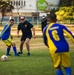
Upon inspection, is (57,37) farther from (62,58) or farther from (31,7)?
(31,7)

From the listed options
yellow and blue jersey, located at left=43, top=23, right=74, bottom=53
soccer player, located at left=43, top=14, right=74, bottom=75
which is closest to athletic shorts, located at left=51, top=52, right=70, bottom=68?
soccer player, located at left=43, top=14, right=74, bottom=75

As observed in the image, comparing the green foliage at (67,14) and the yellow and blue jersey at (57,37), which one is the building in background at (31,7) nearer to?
the green foliage at (67,14)

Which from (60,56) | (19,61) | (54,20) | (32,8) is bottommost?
(32,8)

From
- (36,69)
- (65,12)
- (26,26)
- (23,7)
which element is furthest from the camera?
(23,7)

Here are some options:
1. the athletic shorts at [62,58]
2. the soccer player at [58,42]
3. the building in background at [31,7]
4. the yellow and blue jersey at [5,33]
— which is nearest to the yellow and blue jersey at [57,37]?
the soccer player at [58,42]

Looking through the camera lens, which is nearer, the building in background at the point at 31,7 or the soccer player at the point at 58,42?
the soccer player at the point at 58,42

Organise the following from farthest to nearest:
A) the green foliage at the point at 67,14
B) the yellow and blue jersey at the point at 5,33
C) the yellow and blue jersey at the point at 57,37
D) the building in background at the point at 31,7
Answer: the building in background at the point at 31,7 → the green foliage at the point at 67,14 → the yellow and blue jersey at the point at 5,33 → the yellow and blue jersey at the point at 57,37

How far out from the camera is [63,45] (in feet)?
31.8

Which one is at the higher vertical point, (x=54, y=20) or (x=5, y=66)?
(x=54, y=20)

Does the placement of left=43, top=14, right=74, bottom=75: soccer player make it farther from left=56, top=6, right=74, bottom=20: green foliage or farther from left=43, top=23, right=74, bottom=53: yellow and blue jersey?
left=56, top=6, right=74, bottom=20: green foliage

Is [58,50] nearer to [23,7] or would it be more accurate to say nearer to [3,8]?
[3,8]

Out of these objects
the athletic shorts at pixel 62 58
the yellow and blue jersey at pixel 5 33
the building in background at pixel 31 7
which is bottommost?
the building in background at pixel 31 7

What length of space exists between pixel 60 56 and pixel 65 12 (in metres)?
65.6

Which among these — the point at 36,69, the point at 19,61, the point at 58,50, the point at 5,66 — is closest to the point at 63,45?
the point at 58,50
